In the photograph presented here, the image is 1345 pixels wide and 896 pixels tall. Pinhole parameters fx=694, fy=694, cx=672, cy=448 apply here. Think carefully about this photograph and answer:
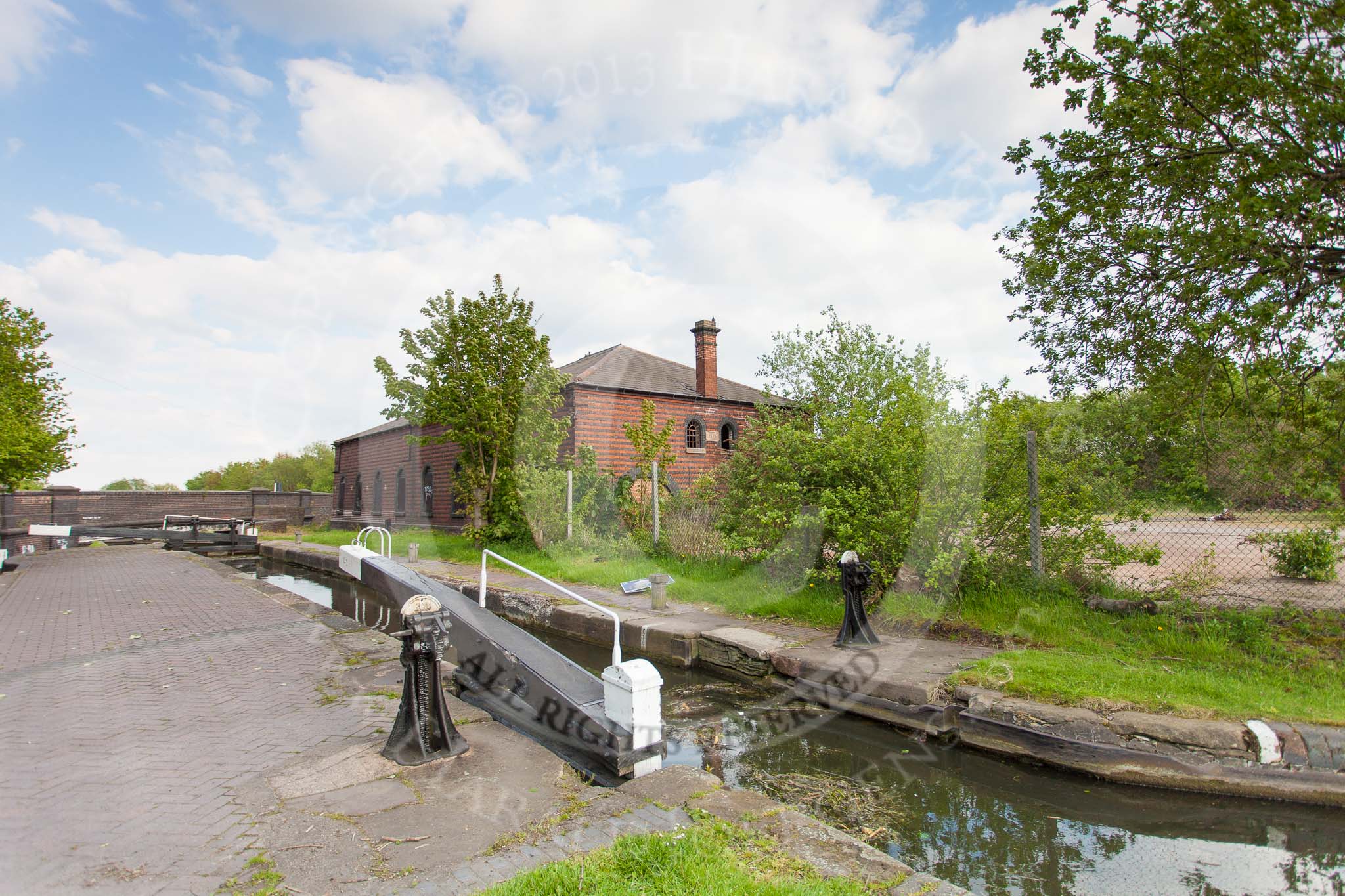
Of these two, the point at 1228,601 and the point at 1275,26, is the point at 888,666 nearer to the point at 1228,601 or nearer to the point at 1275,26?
the point at 1228,601

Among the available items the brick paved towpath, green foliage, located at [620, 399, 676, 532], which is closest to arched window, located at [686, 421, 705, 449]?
green foliage, located at [620, 399, 676, 532]

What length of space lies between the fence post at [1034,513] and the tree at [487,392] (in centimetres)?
1100

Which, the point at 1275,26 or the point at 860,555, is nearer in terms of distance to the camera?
the point at 1275,26

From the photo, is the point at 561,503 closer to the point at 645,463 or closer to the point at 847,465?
the point at 645,463

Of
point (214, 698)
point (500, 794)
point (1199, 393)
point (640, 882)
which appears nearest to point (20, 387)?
point (214, 698)

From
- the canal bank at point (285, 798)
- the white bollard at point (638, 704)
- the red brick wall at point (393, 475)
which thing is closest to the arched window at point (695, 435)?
the red brick wall at point (393, 475)

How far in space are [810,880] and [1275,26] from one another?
6.55 metres

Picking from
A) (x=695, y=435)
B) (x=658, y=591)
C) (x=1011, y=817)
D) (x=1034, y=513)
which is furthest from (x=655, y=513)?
(x=695, y=435)

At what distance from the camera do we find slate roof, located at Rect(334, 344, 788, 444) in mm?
20312

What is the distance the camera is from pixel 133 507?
28156mm

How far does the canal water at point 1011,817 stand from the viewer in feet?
11.1

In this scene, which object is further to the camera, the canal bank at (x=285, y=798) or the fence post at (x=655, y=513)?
the fence post at (x=655, y=513)

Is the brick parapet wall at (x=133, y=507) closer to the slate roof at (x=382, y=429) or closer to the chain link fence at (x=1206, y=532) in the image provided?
the slate roof at (x=382, y=429)

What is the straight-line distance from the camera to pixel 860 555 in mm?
7520
